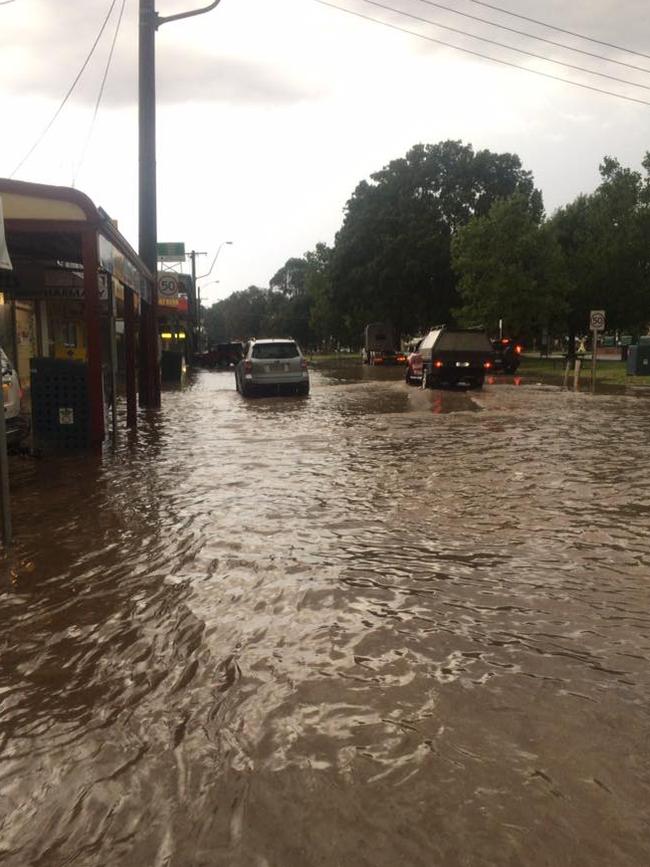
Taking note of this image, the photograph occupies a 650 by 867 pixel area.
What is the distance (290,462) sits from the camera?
1115 centimetres

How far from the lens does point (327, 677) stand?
13.2 feet

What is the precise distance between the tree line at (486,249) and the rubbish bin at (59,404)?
39720mm

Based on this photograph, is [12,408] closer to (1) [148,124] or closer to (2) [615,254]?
(1) [148,124]

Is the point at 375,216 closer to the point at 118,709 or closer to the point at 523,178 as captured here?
the point at 523,178

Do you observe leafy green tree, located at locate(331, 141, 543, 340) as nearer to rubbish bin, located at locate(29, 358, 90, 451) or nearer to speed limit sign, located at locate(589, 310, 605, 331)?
speed limit sign, located at locate(589, 310, 605, 331)

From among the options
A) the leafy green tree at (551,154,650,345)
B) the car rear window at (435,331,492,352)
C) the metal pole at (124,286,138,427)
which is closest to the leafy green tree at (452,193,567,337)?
the leafy green tree at (551,154,650,345)

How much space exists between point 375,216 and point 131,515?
56315mm

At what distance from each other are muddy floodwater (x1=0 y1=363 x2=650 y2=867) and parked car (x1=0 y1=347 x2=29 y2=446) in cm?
149

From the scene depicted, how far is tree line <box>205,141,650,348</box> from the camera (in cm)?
5022

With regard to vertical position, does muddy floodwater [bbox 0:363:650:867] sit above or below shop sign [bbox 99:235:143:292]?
below

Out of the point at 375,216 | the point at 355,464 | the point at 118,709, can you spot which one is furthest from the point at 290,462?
the point at 375,216

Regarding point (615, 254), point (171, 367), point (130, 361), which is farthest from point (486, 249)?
point (130, 361)

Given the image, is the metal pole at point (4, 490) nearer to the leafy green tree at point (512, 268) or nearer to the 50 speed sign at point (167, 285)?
the 50 speed sign at point (167, 285)

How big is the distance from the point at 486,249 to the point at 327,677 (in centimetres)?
4883
